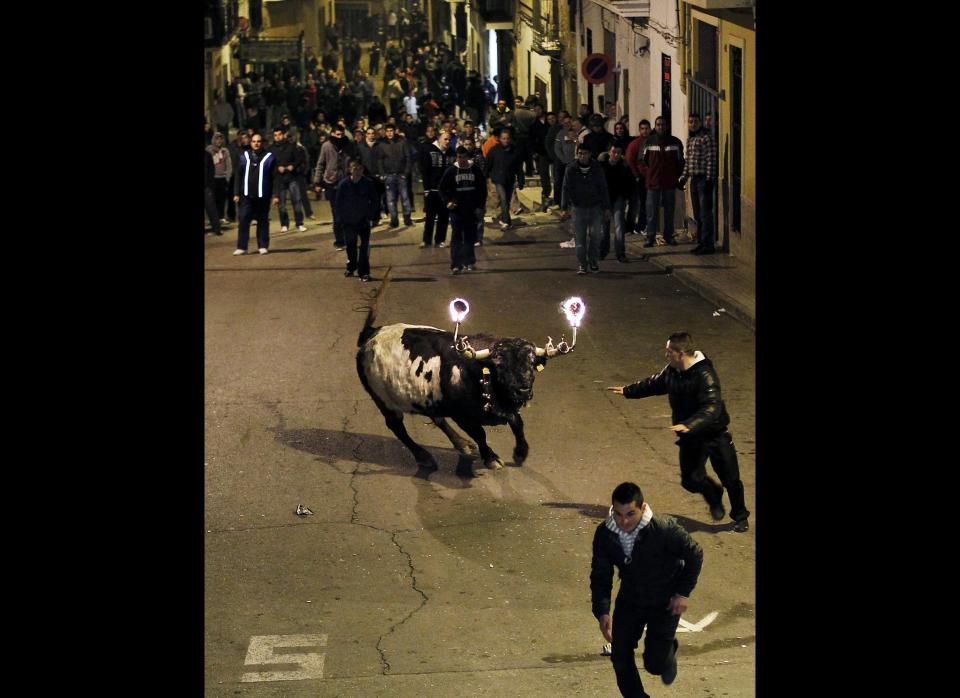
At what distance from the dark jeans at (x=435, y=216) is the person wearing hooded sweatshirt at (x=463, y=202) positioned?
229 centimetres

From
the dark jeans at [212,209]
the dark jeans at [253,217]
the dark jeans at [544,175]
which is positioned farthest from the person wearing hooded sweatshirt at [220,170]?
the dark jeans at [544,175]

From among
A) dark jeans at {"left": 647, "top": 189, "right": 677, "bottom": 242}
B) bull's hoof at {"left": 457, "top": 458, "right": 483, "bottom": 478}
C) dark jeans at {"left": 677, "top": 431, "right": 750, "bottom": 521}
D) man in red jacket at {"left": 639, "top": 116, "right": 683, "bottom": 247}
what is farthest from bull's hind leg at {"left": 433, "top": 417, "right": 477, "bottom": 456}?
dark jeans at {"left": 647, "top": 189, "right": 677, "bottom": 242}

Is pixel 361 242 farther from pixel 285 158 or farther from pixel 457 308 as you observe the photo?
pixel 457 308

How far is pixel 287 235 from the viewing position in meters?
27.9

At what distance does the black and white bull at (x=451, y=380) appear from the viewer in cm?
1284

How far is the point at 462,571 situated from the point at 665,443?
3390 millimetres

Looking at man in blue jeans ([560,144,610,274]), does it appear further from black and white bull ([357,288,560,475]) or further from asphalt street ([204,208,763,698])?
black and white bull ([357,288,560,475])

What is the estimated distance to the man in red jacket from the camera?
24.3m

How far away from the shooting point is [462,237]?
75.3 feet

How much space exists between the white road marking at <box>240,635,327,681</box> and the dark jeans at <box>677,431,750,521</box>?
9.52 ft

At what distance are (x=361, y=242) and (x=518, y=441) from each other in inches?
356
